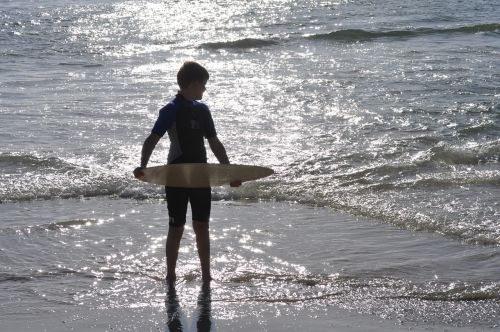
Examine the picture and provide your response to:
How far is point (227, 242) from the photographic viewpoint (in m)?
7.43

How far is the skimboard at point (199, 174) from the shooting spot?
598cm

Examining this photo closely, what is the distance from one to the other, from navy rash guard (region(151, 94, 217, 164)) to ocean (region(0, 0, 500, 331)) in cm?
93

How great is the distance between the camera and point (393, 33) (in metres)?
23.1

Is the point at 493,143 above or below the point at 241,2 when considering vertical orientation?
below

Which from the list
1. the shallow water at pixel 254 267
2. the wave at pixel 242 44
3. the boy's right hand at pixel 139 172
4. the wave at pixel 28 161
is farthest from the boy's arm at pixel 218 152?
the wave at pixel 242 44

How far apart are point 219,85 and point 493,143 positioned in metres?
6.23

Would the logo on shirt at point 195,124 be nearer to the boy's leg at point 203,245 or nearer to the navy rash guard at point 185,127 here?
the navy rash guard at point 185,127

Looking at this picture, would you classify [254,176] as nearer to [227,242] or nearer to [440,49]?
[227,242]

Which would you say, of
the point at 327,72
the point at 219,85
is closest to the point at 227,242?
the point at 219,85

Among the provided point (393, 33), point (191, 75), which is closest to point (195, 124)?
point (191, 75)

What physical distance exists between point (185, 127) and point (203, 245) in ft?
2.92

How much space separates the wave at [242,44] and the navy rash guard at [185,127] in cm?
1627

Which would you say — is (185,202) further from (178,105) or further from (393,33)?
(393,33)

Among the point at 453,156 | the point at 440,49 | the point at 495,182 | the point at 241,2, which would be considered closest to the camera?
the point at 495,182
